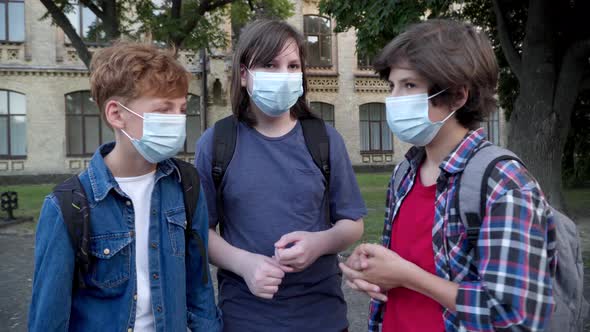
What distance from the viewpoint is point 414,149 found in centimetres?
212

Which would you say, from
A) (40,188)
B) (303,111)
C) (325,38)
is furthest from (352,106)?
(303,111)

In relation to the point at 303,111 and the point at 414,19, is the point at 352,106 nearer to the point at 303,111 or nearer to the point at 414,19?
the point at 414,19

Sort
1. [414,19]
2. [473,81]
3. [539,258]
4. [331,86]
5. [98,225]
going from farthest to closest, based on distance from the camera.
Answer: [331,86] → [414,19] → [98,225] → [473,81] → [539,258]

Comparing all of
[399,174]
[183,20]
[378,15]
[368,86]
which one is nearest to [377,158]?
[368,86]

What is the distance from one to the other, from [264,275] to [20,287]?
5.93 metres

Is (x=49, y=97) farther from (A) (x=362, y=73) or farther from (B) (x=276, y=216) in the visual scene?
(B) (x=276, y=216)

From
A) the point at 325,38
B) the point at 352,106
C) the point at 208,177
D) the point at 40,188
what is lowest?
the point at 40,188

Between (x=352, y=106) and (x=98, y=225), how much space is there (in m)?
26.7

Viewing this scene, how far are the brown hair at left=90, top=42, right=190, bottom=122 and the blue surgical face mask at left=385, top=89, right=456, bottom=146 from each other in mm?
830

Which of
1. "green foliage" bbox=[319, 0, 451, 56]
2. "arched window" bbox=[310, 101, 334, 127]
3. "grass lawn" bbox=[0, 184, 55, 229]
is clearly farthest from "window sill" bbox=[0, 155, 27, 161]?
"green foliage" bbox=[319, 0, 451, 56]

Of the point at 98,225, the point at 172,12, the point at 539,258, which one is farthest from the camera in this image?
the point at 172,12

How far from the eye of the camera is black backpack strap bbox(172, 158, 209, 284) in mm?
2111

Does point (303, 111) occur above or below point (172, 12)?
below

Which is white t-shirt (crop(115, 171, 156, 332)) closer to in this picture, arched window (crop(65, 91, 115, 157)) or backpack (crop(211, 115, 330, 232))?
backpack (crop(211, 115, 330, 232))
